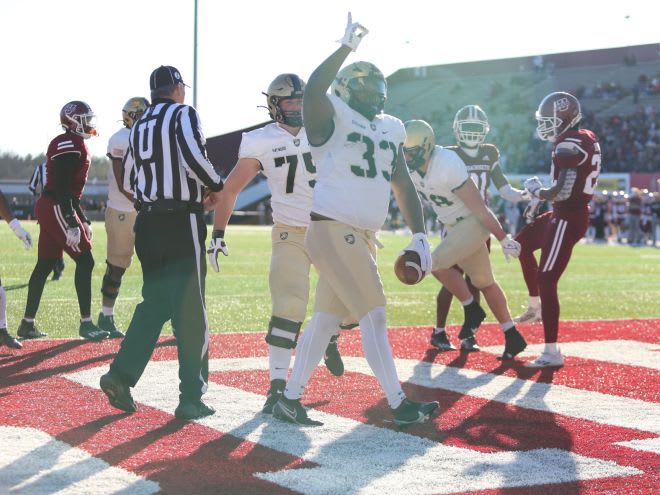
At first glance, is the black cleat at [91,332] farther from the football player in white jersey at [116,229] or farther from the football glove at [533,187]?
the football glove at [533,187]

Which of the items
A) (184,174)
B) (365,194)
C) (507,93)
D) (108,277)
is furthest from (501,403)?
(507,93)

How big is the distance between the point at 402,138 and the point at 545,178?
31.7m

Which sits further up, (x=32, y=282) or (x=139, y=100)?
(x=139, y=100)

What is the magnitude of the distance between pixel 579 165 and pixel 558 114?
0.44 meters

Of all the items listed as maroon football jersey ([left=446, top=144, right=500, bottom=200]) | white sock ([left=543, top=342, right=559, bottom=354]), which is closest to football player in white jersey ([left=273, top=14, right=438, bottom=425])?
white sock ([left=543, top=342, right=559, bottom=354])

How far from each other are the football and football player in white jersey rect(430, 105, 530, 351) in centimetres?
301

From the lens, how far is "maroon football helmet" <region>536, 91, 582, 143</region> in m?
7.54

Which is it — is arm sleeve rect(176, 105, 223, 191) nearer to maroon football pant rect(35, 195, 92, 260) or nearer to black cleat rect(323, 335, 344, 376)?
black cleat rect(323, 335, 344, 376)

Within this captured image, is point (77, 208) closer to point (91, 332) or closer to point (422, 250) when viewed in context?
point (91, 332)

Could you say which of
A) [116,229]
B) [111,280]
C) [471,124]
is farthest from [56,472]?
[471,124]

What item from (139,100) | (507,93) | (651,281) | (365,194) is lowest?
(651,281)

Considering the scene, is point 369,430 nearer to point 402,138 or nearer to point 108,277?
point 402,138

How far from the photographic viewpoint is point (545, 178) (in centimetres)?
3609

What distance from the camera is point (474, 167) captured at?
28.7 feet
